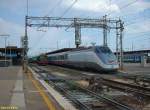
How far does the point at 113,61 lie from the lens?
136 feet

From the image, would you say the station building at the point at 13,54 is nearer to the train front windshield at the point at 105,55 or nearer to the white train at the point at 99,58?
the white train at the point at 99,58

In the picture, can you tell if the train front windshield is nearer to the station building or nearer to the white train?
the white train

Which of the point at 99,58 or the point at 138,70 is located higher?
the point at 99,58

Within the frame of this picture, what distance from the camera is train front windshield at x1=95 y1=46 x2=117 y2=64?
41.4m

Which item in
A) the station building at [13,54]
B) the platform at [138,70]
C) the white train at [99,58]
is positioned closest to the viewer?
the white train at [99,58]

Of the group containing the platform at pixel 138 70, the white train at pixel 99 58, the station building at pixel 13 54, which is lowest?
the platform at pixel 138 70

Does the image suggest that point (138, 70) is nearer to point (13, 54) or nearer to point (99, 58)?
point (99, 58)

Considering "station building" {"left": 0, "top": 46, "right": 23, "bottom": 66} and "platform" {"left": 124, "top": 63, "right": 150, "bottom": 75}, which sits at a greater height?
"station building" {"left": 0, "top": 46, "right": 23, "bottom": 66}

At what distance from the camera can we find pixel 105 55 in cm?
4191

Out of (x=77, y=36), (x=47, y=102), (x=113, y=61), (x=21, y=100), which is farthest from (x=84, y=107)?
(x=77, y=36)

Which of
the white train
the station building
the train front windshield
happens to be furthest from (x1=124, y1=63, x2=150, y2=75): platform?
the station building

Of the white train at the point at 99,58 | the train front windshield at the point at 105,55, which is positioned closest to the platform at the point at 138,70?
the white train at the point at 99,58

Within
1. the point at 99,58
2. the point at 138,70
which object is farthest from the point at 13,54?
the point at 99,58

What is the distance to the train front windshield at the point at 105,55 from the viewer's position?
41388 mm
